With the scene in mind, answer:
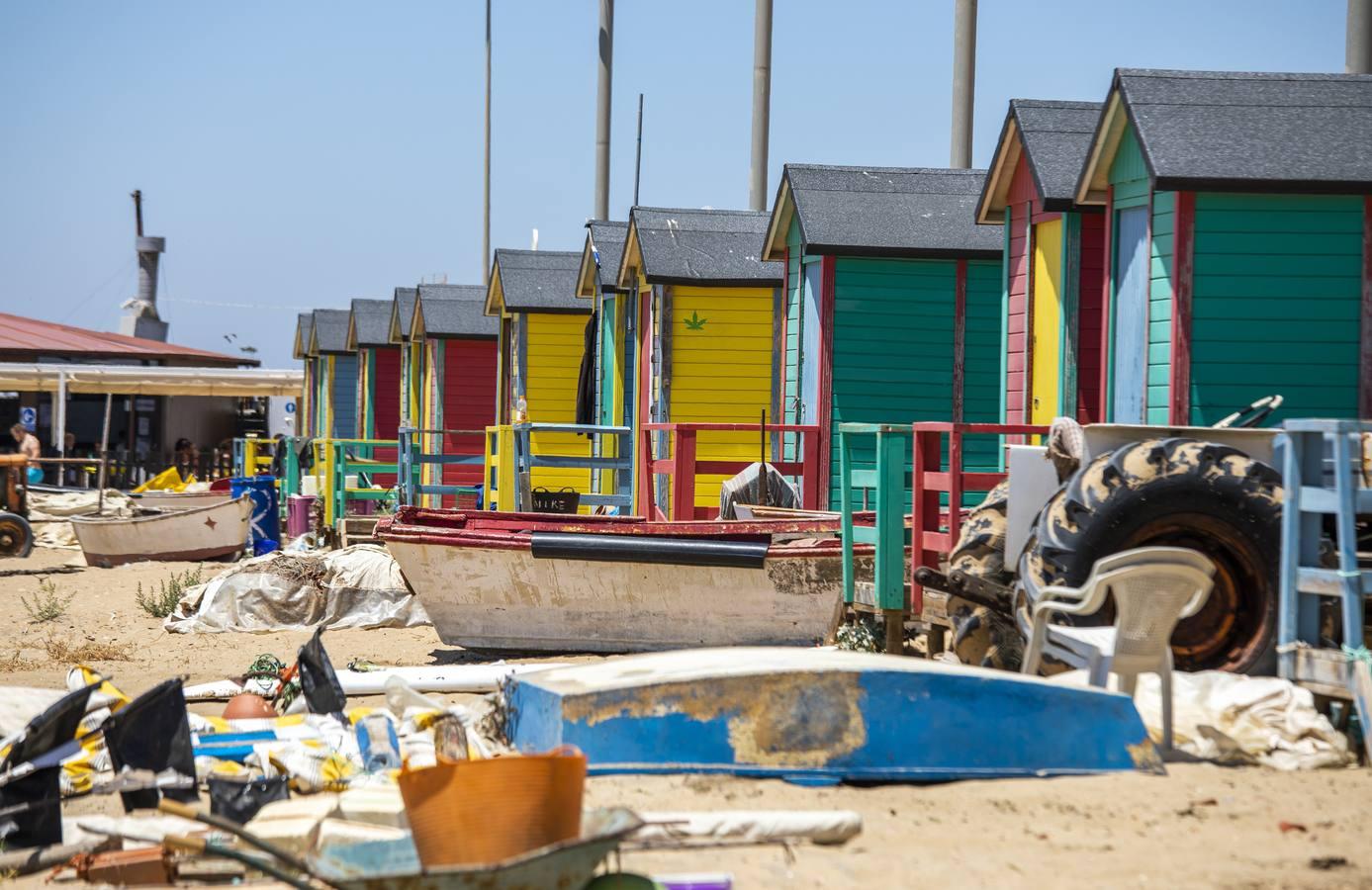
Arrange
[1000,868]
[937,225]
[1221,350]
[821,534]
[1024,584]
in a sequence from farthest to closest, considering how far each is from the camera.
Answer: [937,225]
[821,534]
[1221,350]
[1024,584]
[1000,868]

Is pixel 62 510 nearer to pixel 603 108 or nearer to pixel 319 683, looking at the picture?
pixel 603 108

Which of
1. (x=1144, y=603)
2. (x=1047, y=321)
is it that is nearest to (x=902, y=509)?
(x=1047, y=321)

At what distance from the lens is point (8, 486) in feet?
68.8

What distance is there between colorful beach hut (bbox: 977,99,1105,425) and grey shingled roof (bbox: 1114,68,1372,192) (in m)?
1.10

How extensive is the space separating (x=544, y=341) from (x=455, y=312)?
470 centimetres

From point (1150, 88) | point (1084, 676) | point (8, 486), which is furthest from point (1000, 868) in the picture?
point (8, 486)

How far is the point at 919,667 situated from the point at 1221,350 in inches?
192

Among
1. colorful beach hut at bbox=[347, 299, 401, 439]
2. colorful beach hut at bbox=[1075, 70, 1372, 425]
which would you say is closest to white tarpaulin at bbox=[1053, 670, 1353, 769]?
colorful beach hut at bbox=[1075, 70, 1372, 425]

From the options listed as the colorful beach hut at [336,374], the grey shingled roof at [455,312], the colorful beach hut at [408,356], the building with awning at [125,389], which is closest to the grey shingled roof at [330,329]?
the colorful beach hut at [336,374]

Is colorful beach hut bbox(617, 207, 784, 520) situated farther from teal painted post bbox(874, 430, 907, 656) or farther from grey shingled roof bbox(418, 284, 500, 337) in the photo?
grey shingled roof bbox(418, 284, 500, 337)

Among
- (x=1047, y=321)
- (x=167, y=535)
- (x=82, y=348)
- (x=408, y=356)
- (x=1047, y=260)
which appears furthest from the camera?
(x=82, y=348)

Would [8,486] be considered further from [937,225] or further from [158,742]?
[158,742]

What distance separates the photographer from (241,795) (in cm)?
636

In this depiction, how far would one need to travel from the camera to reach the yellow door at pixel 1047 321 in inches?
479
